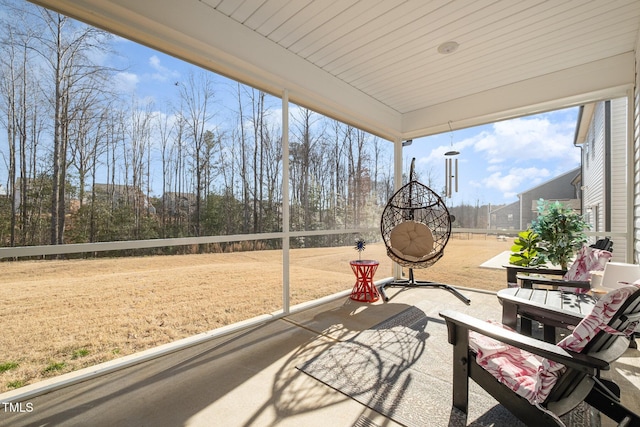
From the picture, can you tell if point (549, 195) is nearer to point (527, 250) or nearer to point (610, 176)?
point (610, 176)

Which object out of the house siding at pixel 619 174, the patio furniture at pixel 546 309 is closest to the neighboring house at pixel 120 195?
the patio furniture at pixel 546 309

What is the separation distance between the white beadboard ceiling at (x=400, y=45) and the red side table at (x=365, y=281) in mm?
1953

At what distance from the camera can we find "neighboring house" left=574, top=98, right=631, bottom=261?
11.0ft

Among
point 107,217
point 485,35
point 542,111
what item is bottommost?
point 107,217

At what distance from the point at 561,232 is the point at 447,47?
2231 millimetres

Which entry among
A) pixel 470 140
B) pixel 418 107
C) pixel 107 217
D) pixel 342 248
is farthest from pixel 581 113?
pixel 107 217

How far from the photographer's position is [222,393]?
1.82 metres

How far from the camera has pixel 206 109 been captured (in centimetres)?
271

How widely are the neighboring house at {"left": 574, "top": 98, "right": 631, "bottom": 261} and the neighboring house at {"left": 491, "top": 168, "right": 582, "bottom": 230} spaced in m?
0.26

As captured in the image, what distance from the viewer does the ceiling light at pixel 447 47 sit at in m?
2.88

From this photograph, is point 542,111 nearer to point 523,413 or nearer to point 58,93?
point 523,413

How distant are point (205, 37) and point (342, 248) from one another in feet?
9.22

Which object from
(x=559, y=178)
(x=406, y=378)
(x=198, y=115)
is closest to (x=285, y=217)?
(x=198, y=115)

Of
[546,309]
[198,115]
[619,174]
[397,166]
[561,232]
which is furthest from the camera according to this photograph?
[397,166]
